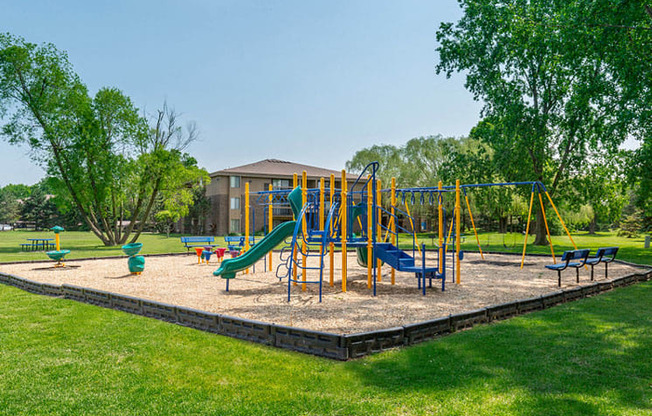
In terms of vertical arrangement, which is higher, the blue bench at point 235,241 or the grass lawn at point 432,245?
the blue bench at point 235,241

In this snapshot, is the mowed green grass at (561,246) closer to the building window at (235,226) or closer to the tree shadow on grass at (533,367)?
the tree shadow on grass at (533,367)

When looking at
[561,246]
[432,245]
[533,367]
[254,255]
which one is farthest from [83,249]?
[561,246]

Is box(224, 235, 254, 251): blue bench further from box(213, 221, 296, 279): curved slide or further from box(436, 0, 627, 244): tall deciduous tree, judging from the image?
box(436, 0, 627, 244): tall deciduous tree

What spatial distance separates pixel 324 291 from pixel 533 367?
21.6 ft

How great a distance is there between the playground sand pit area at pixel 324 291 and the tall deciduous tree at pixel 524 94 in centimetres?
1208

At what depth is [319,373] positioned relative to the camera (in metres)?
5.57

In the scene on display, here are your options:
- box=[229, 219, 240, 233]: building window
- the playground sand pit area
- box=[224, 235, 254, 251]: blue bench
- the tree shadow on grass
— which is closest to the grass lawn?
box=[224, 235, 254, 251]: blue bench

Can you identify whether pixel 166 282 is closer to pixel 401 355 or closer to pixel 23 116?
pixel 401 355

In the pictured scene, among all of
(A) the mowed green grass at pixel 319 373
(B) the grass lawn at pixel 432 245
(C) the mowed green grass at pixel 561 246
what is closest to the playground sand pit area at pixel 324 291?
(A) the mowed green grass at pixel 319 373

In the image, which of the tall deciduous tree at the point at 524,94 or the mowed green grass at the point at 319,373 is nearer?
the mowed green grass at the point at 319,373

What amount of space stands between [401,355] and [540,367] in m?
1.75

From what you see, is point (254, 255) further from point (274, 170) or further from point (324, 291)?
point (274, 170)

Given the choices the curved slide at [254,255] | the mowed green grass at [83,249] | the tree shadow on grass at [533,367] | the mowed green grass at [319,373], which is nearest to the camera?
the mowed green grass at [319,373]

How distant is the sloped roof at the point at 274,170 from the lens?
5028cm
